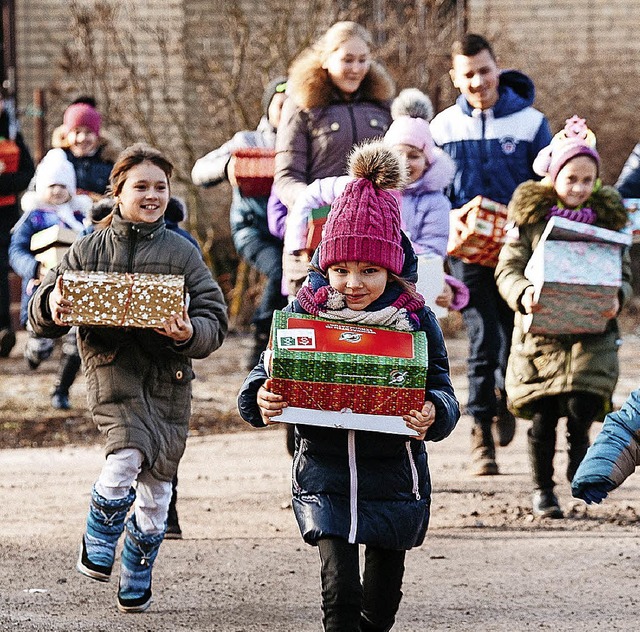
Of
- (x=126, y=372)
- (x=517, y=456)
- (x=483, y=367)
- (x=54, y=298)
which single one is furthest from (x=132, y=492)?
(x=517, y=456)

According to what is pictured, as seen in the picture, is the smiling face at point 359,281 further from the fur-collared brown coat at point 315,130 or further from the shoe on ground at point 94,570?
the fur-collared brown coat at point 315,130

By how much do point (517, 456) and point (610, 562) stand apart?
7.67 feet

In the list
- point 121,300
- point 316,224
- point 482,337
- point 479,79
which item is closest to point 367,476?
point 121,300

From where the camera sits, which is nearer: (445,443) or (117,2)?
(445,443)

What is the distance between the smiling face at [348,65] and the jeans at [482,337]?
118cm

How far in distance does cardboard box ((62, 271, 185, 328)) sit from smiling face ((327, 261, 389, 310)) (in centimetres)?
89

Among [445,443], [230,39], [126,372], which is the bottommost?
[445,443]

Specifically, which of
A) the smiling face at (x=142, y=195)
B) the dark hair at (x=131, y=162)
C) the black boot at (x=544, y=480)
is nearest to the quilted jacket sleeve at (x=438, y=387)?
the smiling face at (x=142, y=195)

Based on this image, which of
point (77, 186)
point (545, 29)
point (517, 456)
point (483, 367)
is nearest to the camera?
point (483, 367)

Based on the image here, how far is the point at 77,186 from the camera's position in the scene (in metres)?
9.07

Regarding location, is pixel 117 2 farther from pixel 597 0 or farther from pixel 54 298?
pixel 54 298

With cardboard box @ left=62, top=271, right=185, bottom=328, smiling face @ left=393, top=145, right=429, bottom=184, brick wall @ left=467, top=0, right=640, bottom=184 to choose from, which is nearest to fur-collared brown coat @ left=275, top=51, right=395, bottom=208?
smiling face @ left=393, top=145, right=429, bottom=184

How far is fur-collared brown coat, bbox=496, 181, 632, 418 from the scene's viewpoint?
6465 mm

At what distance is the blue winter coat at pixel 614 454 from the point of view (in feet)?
13.1
